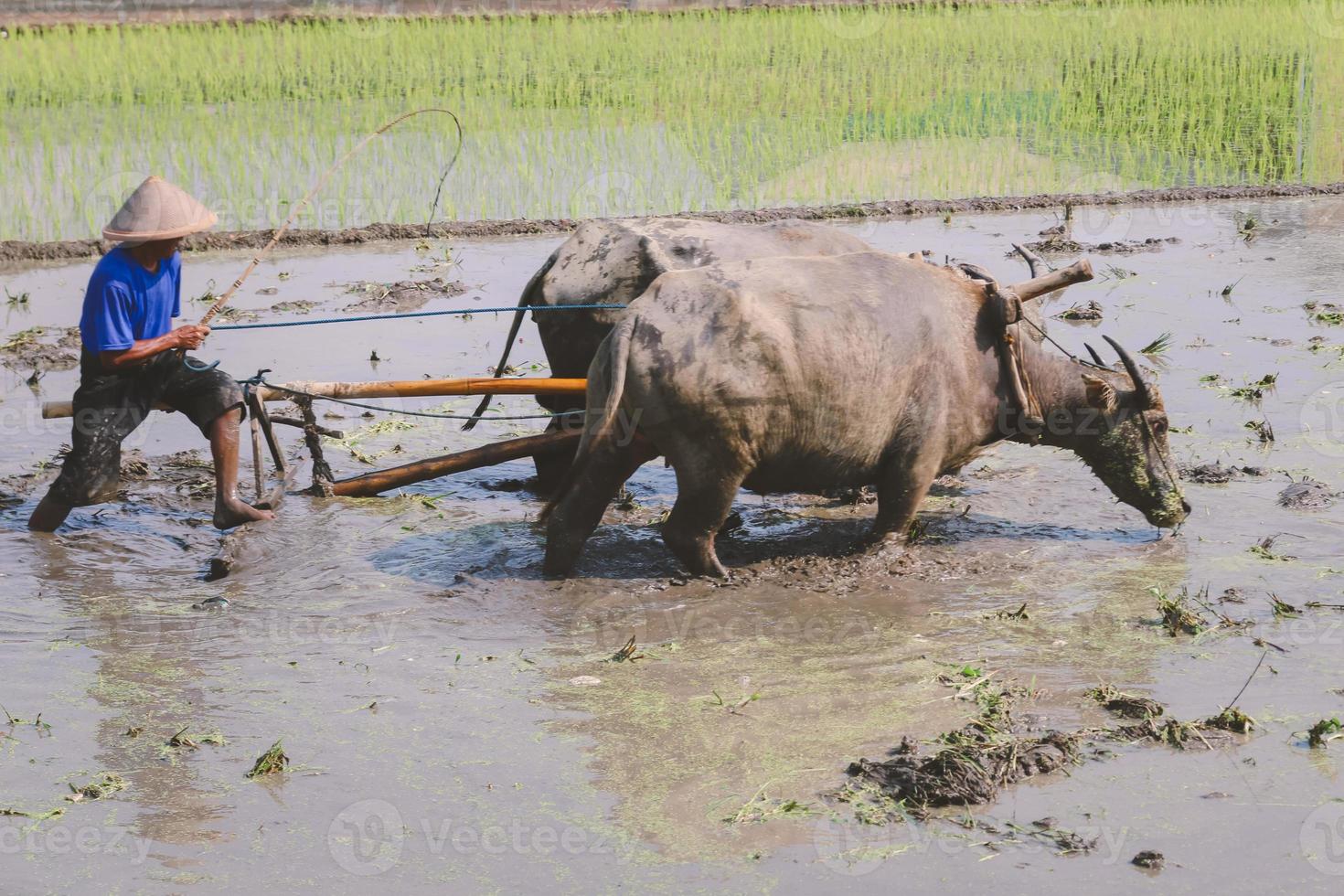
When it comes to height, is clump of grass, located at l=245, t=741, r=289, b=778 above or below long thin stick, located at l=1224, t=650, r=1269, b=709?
above

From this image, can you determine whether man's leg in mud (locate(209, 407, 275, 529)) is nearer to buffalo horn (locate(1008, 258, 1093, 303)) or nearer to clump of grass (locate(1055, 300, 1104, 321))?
buffalo horn (locate(1008, 258, 1093, 303))

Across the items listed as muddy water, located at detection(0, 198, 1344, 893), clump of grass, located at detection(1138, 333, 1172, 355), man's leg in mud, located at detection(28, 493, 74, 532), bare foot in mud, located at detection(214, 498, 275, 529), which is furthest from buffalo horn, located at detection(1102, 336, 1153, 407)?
man's leg in mud, located at detection(28, 493, 74, 532)

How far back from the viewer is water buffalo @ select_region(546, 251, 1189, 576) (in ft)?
14.5

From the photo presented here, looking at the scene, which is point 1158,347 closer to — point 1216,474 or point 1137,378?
point 1216,474

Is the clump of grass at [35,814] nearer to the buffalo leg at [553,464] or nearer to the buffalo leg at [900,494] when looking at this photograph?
the buffalo leg at [553,464]

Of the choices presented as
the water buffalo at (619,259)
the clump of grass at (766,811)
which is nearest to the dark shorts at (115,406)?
the water buffalo at (619,259)

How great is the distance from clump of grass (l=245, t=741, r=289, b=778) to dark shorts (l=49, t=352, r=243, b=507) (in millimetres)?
1863

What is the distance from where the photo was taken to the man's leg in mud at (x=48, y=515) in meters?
5.14

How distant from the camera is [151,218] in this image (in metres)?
4.77

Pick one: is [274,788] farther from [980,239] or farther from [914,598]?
[980,239]

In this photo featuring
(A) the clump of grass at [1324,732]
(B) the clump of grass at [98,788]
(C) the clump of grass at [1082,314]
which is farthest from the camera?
(C) the clump of grass at [1082,314]

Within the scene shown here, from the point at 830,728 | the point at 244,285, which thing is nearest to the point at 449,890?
the point at 830,728

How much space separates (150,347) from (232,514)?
0.63 metres

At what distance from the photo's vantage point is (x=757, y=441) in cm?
452
